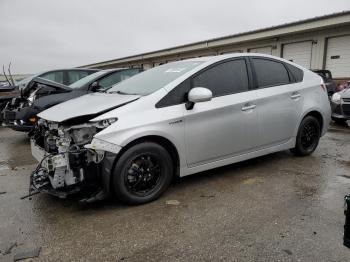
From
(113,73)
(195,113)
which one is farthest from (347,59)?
(195,113)

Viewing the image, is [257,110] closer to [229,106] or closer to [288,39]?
[229,106]

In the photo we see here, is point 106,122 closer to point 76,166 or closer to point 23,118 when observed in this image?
point 76,166

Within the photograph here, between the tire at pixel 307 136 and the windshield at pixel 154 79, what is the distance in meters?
2.04

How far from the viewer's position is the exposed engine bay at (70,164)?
309 cm

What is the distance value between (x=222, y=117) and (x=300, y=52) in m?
14.3

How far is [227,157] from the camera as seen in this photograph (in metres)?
4.04

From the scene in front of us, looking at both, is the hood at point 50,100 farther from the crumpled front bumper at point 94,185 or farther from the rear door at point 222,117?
the rear door at point 222,117

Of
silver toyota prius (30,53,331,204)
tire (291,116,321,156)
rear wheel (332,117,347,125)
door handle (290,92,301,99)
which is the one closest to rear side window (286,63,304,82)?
silver toyota prius (30,53,331,204)

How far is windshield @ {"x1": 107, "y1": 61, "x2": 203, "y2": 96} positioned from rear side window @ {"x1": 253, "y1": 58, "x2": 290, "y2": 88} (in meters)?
0.91

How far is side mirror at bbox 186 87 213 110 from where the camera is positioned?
11.5 ft

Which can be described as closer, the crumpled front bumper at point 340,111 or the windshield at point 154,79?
the windshield at point 154,79

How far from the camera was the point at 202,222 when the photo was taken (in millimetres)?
3039

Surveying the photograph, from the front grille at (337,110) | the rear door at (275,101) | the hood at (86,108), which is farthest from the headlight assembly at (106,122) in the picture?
the front grille at (337,110)

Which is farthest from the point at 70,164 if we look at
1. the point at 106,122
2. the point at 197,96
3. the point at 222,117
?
the point at 222,117
